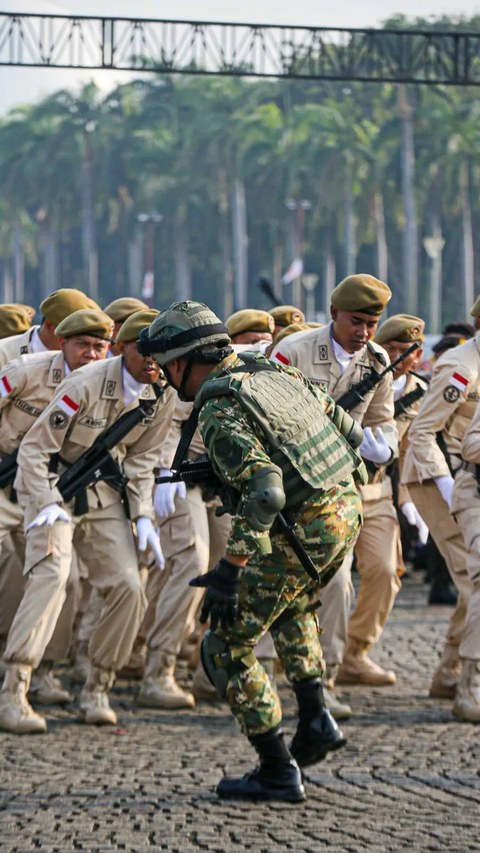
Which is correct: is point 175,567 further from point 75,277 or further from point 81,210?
point 75,277

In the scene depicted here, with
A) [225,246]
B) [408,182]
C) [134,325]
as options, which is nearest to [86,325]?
[134,325]

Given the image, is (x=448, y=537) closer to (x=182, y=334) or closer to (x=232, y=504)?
(x=232, y=504)

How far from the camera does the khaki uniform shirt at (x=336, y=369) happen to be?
8.11 metres

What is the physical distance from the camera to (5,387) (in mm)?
8320

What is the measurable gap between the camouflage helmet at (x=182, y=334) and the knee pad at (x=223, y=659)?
1.06 meters

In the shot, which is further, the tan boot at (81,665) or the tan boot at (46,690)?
the tan boot at (81,665)

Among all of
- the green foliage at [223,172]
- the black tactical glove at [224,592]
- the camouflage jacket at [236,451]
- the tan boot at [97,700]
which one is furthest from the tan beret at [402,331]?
the green foliage at [223,172]

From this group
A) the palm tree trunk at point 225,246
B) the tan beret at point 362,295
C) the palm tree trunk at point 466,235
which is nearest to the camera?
the tan beret at point 362,295

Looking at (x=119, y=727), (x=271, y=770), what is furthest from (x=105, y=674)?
(x=271, y=770)

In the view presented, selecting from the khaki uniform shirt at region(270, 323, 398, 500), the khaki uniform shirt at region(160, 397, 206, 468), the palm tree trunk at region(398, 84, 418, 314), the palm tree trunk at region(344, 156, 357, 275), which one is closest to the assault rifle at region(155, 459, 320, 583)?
the khaki uniform shirt at region(270, 323, 398, 500)

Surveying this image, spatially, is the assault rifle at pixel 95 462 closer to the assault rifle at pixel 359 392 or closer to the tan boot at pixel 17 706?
the tan boot at pixel 17 706

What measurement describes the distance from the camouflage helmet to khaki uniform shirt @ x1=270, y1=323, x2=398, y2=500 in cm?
207

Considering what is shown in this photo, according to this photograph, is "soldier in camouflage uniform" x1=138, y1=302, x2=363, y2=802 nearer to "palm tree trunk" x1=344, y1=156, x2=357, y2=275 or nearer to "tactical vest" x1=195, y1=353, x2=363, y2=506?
"tactical vest" x1=195, y1=353, x2=363, y2=506

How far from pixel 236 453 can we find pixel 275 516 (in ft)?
0.90
